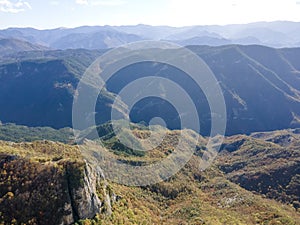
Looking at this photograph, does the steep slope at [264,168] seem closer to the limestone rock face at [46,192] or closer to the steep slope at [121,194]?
the steep slope at [121,194]

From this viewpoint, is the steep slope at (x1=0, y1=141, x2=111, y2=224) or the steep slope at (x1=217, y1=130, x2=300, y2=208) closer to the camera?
the steep slope at (x1=0, y1=141, x2=111, y2=224)

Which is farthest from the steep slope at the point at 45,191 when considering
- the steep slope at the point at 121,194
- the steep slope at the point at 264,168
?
the steep slope at the point at 264,168

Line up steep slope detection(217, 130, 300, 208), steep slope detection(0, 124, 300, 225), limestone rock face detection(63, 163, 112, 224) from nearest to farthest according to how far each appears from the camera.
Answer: steep slope detection(0, 124, 300, 225), limestone rock face detection(63, 163, 112, 224), steep slope detection(217, 130, 300, 208)

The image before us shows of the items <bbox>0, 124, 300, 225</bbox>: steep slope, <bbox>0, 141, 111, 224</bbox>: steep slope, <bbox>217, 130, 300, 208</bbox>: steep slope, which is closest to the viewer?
A: <bbox>0, 141, 111, 224</bbox>: steep slope

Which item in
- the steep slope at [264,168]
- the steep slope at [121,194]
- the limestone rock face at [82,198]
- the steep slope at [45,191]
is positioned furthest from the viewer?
the steep slope at [264,168]

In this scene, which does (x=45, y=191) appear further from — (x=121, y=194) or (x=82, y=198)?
(x=121, y=194)

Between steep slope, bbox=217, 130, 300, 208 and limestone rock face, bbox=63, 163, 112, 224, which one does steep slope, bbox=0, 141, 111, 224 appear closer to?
limestone rock face, bbox=63, 163, 112, 224

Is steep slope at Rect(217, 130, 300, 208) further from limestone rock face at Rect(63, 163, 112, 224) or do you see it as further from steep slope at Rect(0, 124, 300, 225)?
limestone rock face at Rect(63, 163, 112, 224)

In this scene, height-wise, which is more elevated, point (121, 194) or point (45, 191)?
point (45, 191)

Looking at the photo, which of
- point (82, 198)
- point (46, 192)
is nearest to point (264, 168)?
point (82, 198)

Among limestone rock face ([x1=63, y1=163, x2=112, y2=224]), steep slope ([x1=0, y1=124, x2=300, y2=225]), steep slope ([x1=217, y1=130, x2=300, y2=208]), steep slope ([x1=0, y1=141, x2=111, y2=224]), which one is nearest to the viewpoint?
steep slope ([x1=0, y1=141, x2=111, y2=224])

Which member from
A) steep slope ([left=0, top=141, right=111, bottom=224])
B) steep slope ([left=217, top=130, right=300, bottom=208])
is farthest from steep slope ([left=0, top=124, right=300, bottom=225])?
steep slope ([left=217, top=130, right=300, bottom=208])

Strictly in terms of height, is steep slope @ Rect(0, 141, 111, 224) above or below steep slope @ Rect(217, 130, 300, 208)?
above

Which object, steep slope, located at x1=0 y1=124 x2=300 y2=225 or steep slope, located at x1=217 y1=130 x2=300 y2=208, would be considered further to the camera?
steep slope, located at x1=217 y1=130 x2=300 y2=208
